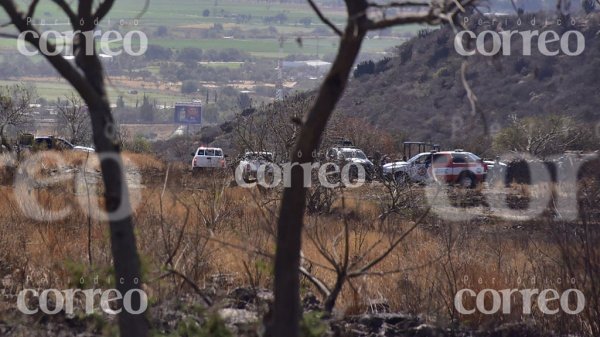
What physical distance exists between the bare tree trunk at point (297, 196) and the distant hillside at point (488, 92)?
43863 millimetres

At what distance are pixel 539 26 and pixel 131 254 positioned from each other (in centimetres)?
5434

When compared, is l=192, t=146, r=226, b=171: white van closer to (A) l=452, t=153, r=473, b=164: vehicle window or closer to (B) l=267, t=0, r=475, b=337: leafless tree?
(A) l=452, t=153, r=473, b=164: vehicle window

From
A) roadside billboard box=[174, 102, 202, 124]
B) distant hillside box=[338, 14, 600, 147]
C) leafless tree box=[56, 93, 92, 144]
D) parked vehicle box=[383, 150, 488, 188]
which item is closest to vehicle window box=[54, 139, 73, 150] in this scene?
leafless tree box=[56, 93, 92, 144]

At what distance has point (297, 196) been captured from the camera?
4359 millimetres

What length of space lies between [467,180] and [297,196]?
29.0 metres

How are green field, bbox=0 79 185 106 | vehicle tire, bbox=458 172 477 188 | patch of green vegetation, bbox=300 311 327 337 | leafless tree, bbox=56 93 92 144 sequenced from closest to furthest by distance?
1. patch of green vegetation, bbox=300 311 327 337
2. vehicle tire, bbox=458 172 477 188
3. leafless tree, bbox=56 93 92 144
4. green field, bbox=0 79 185 106

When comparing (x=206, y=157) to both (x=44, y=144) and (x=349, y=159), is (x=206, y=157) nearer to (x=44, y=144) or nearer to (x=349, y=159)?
(x=44, y=144)

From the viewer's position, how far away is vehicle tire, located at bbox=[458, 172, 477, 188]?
32.4 m

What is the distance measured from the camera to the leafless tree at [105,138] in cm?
504

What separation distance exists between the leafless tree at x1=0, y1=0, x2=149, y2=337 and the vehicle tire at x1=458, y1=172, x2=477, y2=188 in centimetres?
2743

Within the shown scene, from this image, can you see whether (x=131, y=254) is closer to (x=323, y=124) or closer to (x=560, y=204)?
(x=323, y=124)

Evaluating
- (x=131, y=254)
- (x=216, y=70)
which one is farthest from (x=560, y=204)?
(x=216, y=70)

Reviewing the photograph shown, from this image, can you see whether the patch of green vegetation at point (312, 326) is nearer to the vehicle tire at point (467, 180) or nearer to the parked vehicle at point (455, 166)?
the parked vehicle at point (455, 166)

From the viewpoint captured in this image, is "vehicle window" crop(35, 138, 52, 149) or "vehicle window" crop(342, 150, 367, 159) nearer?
"vehicle window" crop(342, 150, 367, 159)
